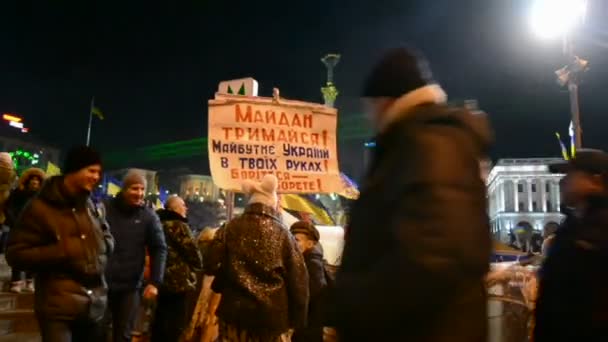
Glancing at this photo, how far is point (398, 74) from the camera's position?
191 centimetres

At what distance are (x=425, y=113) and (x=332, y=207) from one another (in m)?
21.9

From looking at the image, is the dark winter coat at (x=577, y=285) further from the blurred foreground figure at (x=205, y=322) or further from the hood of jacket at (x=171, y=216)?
the hood of jacket at (x=171, y=216)

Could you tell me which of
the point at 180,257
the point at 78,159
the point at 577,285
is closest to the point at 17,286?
the point at 180,257

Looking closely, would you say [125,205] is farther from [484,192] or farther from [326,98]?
[326,98]

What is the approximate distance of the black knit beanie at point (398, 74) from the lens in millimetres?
1907

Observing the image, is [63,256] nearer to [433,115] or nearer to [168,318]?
[433,115]

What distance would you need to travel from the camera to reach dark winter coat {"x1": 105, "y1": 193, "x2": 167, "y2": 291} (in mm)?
5184

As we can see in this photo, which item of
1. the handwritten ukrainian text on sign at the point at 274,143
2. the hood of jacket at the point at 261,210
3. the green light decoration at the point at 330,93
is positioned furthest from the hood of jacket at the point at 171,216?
the green light decoration at the point at 330,93

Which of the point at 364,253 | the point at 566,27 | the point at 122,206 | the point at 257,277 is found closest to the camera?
the point at 364,253

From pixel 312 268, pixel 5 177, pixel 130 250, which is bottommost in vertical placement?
pixel 312 268

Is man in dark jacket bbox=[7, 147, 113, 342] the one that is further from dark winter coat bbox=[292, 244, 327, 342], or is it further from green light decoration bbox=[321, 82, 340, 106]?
green light decoration bbox=[321, 82, 340, 106]

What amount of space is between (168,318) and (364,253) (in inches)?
213

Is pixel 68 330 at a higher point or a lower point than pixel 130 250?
lower

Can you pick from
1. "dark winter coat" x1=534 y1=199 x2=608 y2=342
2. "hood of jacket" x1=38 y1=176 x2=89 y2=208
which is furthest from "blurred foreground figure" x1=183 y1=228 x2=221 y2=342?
"dark winter coat" x1=534 y1=199 x2=608 y2=342
